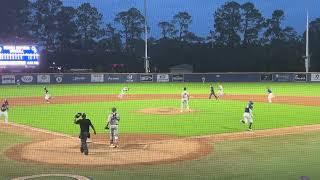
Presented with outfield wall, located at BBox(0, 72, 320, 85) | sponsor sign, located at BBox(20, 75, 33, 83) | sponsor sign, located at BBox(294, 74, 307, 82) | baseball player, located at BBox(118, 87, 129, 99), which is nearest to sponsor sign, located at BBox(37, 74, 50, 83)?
outfield wall, located at BBox(0, 72, 320, 85)

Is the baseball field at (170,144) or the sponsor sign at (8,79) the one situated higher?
the sponsor sign at (8,79)

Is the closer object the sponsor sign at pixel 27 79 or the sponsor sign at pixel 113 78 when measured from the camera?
the sponsor sign at pixel 27 79

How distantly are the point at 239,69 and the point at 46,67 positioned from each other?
2529 centimetres

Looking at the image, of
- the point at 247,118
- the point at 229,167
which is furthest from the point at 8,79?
the point at 229,167

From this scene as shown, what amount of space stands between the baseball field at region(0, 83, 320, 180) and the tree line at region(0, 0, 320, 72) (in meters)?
30.3

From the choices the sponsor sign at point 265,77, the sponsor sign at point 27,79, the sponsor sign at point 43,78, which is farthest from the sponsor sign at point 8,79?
the sponsor sign at point 265,77

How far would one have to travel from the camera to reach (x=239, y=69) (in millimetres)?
64125

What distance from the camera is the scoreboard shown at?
1544 inches

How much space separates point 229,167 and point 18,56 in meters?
30.3

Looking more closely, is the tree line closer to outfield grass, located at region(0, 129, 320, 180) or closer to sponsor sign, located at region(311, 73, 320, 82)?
sponsor sign, located at region(311, 73, 320, 82)

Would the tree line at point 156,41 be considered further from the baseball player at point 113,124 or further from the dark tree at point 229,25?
the baseball player at point 113,124

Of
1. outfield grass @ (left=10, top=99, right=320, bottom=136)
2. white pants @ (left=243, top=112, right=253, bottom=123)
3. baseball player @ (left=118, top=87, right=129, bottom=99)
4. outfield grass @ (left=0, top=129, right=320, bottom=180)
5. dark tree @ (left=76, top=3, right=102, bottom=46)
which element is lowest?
outfield grass @ (left=0, top=129, right=320, bottom=180)

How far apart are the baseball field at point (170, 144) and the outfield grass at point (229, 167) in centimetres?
2

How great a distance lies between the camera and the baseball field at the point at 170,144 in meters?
12.8
